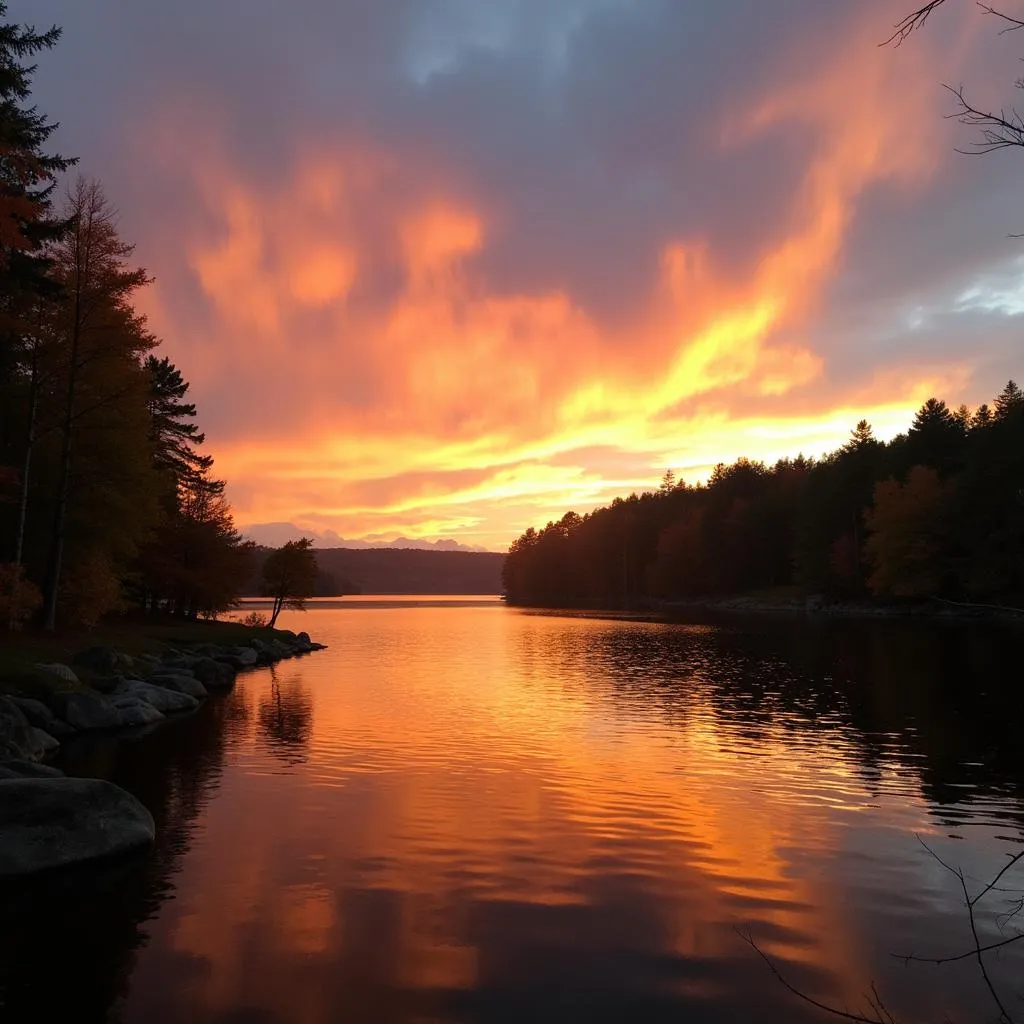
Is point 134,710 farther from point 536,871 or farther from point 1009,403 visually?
point 1009,403

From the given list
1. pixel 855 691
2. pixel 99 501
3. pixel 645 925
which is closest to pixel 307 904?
pixel 645 925

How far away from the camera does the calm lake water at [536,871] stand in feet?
27.5

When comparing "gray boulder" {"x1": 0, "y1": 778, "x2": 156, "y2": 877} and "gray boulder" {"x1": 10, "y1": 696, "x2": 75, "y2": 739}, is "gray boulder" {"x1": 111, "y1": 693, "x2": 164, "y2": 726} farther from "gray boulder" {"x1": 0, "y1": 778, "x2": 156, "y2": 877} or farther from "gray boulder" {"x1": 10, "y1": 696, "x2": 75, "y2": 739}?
"gray boulder" {"x1": 0, "y1": 778, "x2": 156, "y2": 877}

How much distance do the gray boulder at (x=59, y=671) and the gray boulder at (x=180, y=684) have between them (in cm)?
530

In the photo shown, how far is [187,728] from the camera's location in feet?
82.3

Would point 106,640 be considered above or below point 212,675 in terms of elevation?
above

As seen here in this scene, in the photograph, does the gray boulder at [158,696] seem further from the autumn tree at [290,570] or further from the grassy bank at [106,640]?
the autumn tree at [290,570]

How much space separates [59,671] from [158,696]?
3.82 metres

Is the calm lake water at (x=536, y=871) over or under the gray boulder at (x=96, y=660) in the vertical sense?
under

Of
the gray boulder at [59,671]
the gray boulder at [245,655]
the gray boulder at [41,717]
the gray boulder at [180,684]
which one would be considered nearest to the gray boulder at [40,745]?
the gray boulder at [41,717]

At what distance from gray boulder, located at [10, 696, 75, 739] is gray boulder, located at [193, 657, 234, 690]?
14.3m

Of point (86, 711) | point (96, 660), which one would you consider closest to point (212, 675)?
point (96, 660)

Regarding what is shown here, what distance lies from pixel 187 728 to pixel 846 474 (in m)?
98.8

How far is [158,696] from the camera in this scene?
28.4 m
